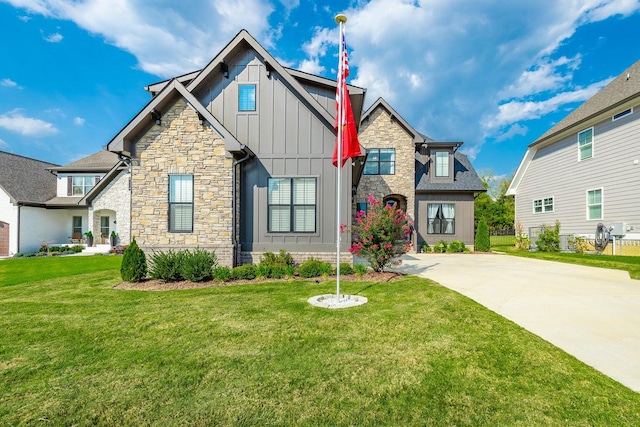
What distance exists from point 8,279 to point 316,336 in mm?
11544

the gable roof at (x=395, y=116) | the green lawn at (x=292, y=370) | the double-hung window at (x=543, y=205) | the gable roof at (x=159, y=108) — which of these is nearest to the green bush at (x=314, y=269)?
the green lawn at (x=292, y=370)

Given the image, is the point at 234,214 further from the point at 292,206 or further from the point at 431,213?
the point at 431,213

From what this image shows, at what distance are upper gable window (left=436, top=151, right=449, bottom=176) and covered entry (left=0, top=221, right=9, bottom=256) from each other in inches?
1049

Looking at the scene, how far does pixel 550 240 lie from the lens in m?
15.0

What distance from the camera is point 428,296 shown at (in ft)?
20.5

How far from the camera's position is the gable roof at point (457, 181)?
16703 mm

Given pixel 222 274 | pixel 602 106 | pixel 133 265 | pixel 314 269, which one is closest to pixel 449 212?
pixel 602 106

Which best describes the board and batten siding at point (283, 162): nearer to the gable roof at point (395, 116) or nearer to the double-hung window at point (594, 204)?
the gable roof at point (395, 116)

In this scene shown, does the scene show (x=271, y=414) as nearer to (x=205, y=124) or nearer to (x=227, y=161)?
(x=227, y=161)

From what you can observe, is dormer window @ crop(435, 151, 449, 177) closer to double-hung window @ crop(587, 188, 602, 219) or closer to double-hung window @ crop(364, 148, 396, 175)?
double-hung window @ crop(364, 148, 396, 175)

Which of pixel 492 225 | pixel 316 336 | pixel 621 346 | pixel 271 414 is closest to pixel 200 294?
pixel 316 336

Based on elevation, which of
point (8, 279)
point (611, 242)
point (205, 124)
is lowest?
point (8, 279)

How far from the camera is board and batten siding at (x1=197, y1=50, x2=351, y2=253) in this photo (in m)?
9.62

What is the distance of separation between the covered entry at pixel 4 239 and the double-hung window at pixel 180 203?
1724 centimetres
